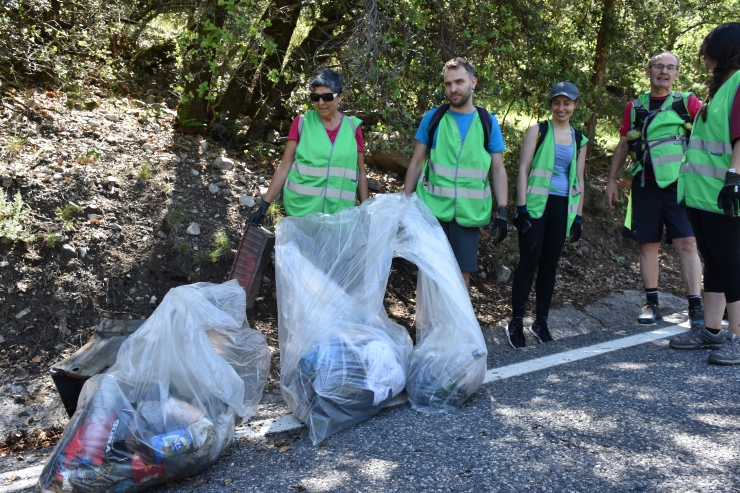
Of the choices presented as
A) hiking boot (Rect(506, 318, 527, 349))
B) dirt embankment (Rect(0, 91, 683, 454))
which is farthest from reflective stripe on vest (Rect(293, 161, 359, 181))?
hiking boot (Rect(506, 318, 527, 349))

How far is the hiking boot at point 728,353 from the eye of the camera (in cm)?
347

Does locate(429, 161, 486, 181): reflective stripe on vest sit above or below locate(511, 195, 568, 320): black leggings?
above

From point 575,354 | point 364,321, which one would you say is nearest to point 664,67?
point 575,354

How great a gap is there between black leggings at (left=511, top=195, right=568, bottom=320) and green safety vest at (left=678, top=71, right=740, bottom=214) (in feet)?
2.36

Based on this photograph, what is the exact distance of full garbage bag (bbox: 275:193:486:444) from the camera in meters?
2.80

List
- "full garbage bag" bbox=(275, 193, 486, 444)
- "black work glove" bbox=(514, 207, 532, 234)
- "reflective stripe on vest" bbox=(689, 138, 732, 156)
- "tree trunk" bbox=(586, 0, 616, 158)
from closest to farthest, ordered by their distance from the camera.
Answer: "full garbage bag" bbox=(275, 193, 486, 444), "reflective stripe on vest" bbox=(689, 138, 732, 156), "black work glove" bbox=(514, 207, 532, 234), "tree trunk" bbox=(586, 0, 616, 158)

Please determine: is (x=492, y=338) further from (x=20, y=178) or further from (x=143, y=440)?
(x=20, y=178)

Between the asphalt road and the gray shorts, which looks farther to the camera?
the gray shorts

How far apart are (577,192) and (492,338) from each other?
108 centimetres

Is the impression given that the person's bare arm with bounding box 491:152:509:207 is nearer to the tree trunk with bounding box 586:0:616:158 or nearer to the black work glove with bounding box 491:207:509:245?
the black work glove with bounding box 491:207:509:245

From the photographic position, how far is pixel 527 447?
8.16 ft

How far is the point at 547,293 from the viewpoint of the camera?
4.22 metres

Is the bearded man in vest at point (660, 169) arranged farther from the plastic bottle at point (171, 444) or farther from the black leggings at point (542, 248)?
the plastic bottle at point (171, 444)

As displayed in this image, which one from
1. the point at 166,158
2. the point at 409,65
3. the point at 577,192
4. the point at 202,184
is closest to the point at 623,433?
the point at 577,192
